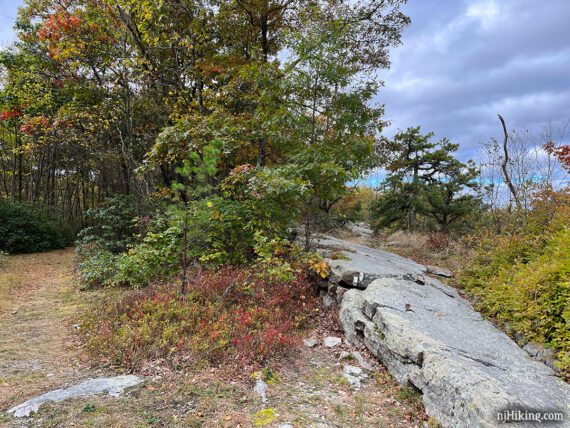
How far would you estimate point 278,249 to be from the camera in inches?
222

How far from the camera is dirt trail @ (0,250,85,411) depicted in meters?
3.55

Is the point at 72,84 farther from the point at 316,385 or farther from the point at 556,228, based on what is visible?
the point at 556,228

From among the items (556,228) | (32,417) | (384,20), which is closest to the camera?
(32,417)

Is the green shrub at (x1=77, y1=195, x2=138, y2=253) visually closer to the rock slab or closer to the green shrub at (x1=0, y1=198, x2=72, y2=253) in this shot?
the green shrub at (x1=0, y1=198, x2=72, y2=253)

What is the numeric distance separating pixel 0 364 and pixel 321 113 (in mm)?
6581

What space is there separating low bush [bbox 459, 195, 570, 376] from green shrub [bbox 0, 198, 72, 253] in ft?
50.3

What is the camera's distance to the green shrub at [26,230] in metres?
12.7

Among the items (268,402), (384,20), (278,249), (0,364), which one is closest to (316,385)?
(268,402)

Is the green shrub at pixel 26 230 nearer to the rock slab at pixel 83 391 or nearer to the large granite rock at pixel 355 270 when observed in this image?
the rock slab at pixel 83 391

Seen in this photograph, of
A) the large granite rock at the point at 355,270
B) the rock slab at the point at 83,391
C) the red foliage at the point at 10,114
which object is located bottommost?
the rock slab at the point at 83,391

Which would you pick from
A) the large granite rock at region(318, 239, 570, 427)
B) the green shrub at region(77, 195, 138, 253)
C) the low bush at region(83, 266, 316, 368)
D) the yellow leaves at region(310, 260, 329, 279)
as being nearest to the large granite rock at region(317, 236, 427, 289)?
the large granite rock at region(318, 239, 570, 427)

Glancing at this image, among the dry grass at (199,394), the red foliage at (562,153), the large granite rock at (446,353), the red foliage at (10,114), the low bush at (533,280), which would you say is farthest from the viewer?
the red foliage at (10,114)

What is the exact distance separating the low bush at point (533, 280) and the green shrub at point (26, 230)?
15343mm

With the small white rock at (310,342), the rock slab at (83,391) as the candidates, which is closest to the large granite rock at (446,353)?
the small white rock at (310,342)
